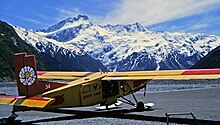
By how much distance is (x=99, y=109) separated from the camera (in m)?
20.9

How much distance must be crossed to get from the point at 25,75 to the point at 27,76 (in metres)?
0.10

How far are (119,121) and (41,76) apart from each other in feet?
36.4

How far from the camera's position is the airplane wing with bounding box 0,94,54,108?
14.7 metres

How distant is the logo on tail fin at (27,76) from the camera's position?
16.0 m

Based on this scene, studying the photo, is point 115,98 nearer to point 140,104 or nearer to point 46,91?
point 140,104

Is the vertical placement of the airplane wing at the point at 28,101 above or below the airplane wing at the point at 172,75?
below

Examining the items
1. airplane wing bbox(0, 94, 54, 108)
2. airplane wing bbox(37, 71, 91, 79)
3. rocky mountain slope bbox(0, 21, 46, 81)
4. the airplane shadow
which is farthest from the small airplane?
rocky mountain slope bbox(0, 21, 46, 81)

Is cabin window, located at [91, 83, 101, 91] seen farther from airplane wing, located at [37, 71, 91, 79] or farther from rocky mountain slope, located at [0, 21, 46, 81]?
rocky mountain slope, located at [0, 21, 46, 81]

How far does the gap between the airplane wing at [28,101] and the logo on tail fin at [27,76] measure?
769 mm

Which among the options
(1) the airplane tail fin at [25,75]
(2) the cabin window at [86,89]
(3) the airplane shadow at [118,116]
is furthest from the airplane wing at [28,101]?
(2) the cabin window at [86,89]

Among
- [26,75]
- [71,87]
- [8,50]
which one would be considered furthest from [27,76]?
[8,50]

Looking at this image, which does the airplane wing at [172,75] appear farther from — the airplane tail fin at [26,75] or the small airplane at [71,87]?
the airplane tail fin at [26,75]

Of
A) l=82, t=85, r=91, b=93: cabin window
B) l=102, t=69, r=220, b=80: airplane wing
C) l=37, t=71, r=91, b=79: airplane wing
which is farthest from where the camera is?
l=37, t=71, r=91, b=79: airplane wing

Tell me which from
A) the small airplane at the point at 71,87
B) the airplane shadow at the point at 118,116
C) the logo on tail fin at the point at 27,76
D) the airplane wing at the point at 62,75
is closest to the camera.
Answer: the airplane shadow at the point at 118,116
